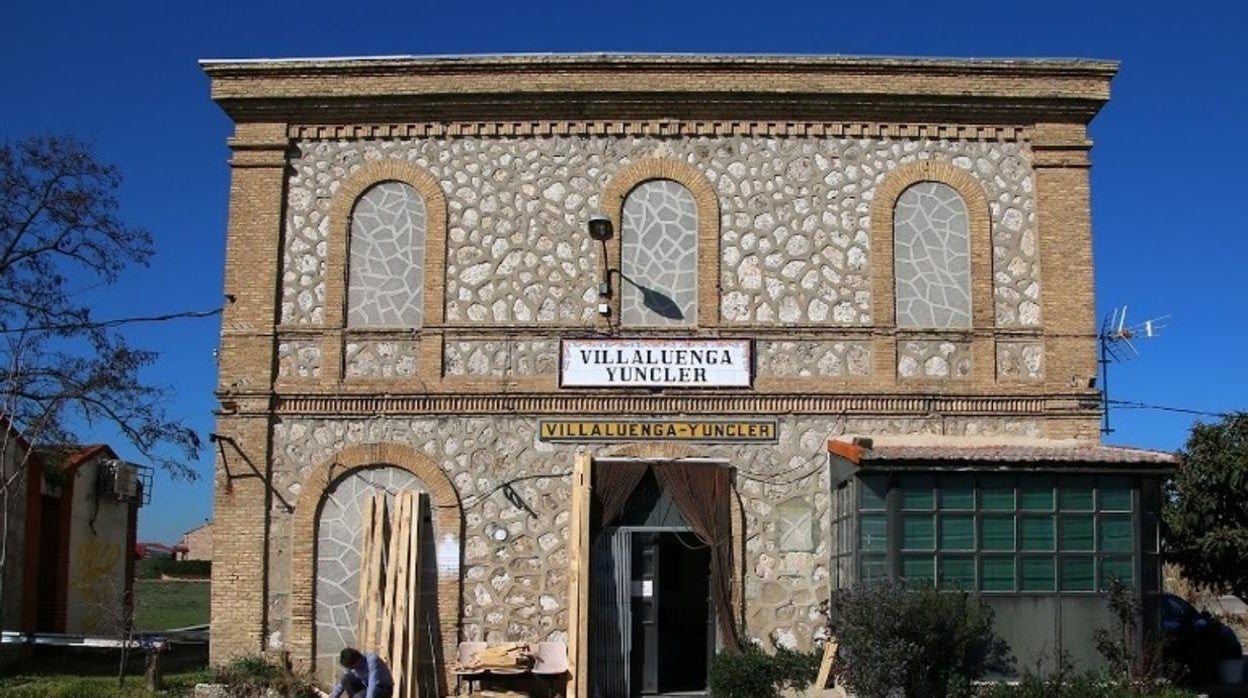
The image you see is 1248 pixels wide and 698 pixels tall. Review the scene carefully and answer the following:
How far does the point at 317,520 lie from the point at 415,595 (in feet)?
6.21

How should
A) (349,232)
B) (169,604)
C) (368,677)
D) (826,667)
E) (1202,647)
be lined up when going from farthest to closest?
(169,604)
(1202,647)
(349,232)
(826,667)
(368,677)

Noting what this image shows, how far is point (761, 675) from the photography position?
16828 mm

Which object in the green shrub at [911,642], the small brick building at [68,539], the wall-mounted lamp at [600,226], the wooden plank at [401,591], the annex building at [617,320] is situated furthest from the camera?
the small brick building at [68,539]

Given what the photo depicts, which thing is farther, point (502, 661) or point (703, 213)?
point (703, 213)

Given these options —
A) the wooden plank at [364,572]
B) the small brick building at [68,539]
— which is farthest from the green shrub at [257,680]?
the small brick building at [68,539]

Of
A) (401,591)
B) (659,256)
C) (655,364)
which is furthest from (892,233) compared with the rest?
(401,591)

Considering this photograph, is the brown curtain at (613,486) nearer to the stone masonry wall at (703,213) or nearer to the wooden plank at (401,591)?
the stone masonry wall at (703,213)

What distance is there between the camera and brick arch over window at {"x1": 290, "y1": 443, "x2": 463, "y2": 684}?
1817cm

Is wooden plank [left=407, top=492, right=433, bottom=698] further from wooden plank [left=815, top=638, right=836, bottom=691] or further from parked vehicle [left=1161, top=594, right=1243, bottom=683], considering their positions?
parked vehicle [left=1161, top=594, right=1243, bottom=683]

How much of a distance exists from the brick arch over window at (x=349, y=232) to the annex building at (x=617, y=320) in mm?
41

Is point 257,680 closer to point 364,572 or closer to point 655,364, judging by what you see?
point 364,572

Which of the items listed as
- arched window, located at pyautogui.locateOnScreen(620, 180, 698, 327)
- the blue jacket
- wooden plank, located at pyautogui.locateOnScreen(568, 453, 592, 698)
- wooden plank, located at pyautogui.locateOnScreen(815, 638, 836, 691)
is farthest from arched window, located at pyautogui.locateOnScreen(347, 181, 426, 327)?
wooden plank, located at pyautogui.locateOnScreen(815, 638, 836, 691)

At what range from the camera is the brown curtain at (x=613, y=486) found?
59.7 feet

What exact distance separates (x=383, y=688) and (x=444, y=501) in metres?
4.32
